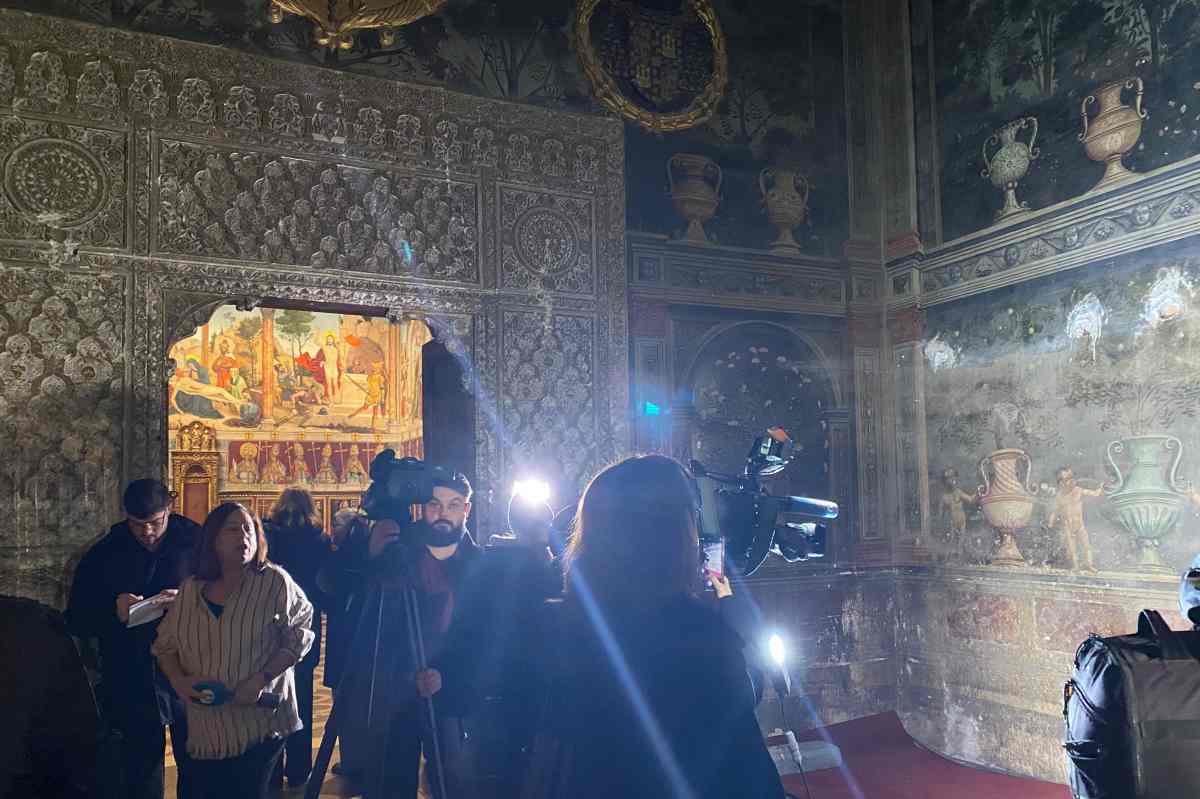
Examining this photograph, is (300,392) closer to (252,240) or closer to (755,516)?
(252,240)

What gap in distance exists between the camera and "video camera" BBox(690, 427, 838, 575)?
12.0 feet

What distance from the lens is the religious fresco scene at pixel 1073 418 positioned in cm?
563

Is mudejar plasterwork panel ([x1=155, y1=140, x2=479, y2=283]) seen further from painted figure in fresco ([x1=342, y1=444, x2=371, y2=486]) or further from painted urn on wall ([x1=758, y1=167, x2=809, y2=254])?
painted figure in fresco ([x1=342, y1=444, x2=371, y2=486])

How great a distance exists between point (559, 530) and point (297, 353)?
9.88 metres

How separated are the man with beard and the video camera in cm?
103

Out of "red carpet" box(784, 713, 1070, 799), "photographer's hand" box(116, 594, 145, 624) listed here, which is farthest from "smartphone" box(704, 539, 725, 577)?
"red carpet" box(784, 713, 1070, 799)

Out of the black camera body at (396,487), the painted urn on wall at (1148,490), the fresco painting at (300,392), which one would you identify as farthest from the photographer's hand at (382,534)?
the fresco painting at (300,392)

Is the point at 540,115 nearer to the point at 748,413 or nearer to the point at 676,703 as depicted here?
the point at 748,413

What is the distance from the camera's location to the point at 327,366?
13.1m

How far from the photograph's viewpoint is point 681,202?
7047 mm

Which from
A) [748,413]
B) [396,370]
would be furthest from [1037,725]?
[396,370]

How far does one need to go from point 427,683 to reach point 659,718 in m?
1.85

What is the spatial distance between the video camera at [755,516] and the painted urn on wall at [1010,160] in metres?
3.71

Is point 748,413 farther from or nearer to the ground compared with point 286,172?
nearer to the ground
